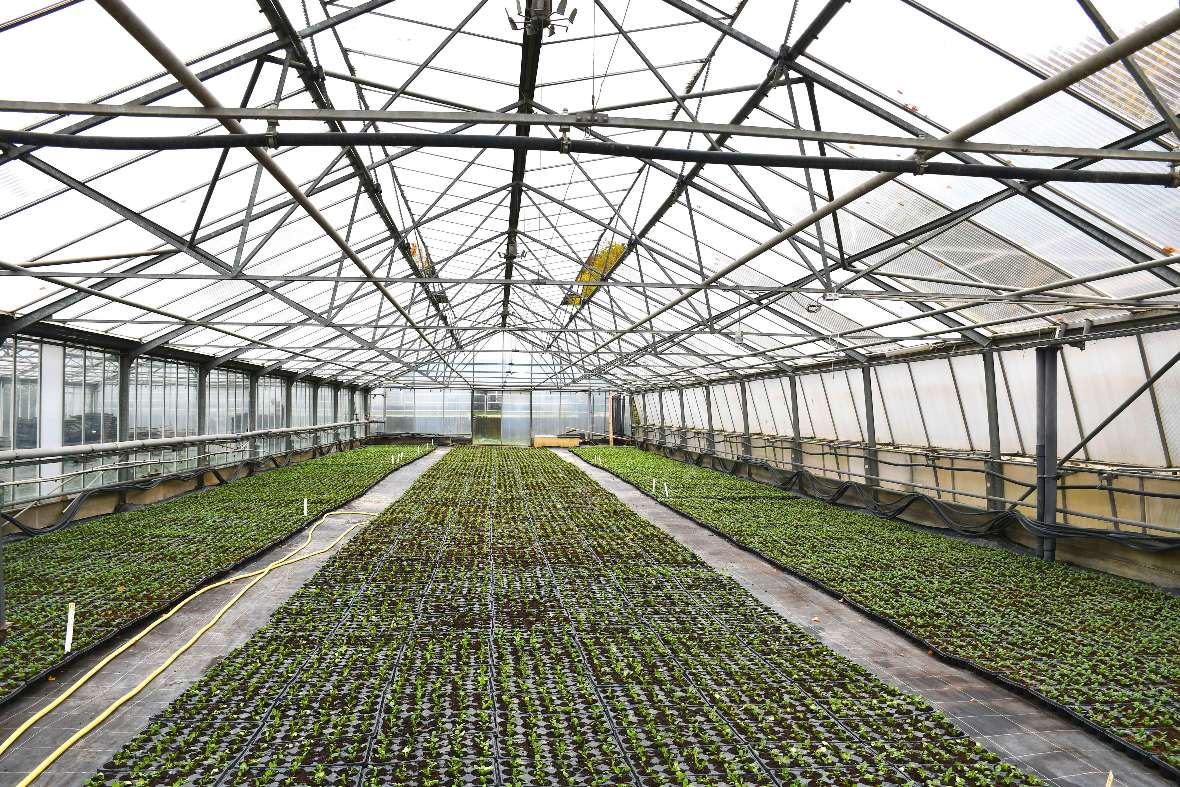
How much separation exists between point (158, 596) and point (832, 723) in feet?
26.6

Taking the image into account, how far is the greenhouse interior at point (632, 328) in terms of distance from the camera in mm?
5109

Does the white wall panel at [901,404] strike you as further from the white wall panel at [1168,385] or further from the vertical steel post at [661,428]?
the vertical steel post at [661,428]

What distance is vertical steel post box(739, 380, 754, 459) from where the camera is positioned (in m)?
24.8

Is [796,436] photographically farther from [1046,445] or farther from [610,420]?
[610,420]

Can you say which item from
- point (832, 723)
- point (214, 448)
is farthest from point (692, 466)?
point (832, 723)

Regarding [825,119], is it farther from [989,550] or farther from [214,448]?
[214,448]

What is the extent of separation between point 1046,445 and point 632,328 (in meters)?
9.52

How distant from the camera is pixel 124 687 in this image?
19.3 ft

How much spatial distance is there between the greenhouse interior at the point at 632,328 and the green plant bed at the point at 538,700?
0.15 ft

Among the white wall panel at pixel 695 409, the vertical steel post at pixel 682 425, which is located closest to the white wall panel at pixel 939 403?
the white wall panel at pixel 695 409

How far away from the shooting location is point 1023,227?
8.11m

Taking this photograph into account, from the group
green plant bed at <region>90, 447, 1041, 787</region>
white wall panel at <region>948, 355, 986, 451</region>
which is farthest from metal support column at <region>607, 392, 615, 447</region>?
green plant bed at <region>90, 447, 1041, 787</region>

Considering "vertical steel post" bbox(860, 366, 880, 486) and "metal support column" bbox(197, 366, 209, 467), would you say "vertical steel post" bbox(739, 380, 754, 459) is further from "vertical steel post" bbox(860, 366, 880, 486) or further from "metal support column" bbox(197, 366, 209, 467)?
"metal support column" bbox(197, 366, 209, 467)

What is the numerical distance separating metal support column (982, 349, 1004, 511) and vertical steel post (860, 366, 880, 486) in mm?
3751
